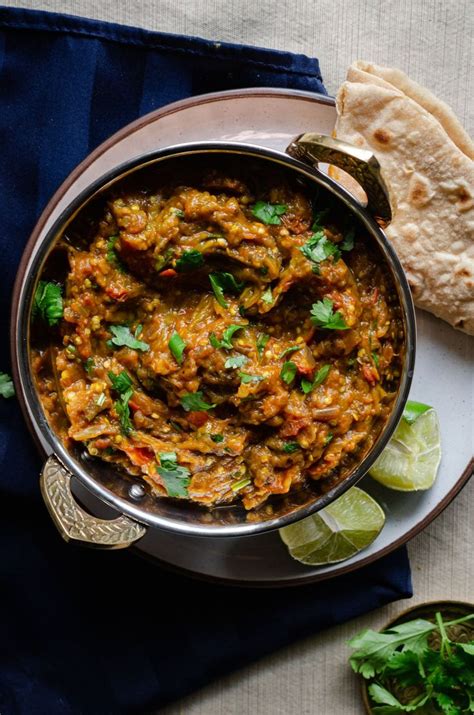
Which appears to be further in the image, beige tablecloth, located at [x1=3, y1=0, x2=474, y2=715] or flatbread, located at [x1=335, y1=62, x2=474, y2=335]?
beige tablecloth, located at [x1=3, y1=0, x2=474, y2=715]

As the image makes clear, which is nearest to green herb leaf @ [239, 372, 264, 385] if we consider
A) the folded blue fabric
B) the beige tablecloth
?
the folded blue fabric

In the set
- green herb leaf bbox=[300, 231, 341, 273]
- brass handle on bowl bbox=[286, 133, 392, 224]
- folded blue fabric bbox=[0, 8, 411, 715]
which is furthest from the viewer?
folded blue fabric bbox=[0, 8, 411, 715]

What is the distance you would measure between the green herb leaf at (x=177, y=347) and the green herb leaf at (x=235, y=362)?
0.16 m

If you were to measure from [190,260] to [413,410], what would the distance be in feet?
3.43

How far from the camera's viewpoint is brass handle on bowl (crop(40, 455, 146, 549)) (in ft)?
8.96

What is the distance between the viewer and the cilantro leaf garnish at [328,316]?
9.64ft

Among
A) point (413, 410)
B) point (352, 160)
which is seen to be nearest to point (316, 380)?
point (413, 410)

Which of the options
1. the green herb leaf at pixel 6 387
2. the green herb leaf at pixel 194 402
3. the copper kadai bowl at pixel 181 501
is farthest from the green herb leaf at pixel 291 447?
the green herb leaf at pixel 6 387

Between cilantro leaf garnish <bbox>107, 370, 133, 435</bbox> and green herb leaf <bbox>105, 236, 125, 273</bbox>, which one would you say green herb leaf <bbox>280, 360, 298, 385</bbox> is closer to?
cilantro leaf garnish <bbox>107, 370, 133, 435</bbox>

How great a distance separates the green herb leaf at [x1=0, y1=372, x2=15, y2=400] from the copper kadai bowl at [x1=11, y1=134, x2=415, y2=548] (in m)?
0.62

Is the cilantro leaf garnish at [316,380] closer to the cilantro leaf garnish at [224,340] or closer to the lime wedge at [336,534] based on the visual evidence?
the cilantro leaf garnish at [224,340]

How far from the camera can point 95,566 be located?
3654mm

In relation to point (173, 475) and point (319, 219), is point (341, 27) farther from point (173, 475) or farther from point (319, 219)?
point (173, 475)

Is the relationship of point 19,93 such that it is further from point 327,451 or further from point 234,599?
point 234,599
